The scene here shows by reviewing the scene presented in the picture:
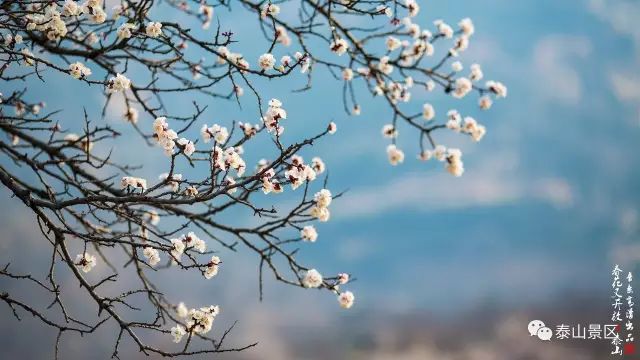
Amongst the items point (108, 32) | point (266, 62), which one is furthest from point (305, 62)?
point (108, 32)

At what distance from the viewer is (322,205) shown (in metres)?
4.59

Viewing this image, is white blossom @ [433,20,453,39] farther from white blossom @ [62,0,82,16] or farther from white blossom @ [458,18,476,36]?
white blossom @ [62,0,82,16]

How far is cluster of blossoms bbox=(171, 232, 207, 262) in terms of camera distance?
4543 millimetres

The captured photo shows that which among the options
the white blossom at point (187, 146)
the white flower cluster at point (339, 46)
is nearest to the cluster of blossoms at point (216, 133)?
the white blossom at point (187, 146)

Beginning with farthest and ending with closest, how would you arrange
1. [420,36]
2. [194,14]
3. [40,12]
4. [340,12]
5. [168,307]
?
[194,14], [420,36], [340,12], [168,307], [40,12]

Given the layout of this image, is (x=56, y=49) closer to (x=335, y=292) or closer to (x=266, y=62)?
(x=266, y=62)

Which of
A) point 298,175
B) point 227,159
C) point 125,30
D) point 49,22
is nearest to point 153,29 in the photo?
point 125,30

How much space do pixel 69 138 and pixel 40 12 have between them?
2224 millimetres

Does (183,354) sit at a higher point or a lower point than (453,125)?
lower

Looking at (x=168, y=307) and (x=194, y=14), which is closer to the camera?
(x=168, y=307)

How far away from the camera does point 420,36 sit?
22.0 feet

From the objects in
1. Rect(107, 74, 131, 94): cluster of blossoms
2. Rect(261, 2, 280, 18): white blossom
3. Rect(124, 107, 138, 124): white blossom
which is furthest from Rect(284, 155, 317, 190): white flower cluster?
Rect(124, 107, 138, 124): white blossom

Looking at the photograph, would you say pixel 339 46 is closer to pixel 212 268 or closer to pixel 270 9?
pixel 270 9

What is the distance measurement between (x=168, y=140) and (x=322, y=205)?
1144mm
